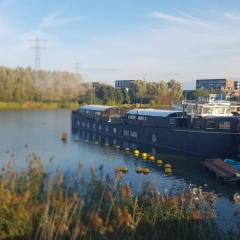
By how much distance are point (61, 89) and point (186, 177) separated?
9724cm

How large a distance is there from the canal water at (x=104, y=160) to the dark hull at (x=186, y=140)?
109 cm

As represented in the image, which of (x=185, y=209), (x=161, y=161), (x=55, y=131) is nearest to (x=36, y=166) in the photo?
(x=185, y=209)

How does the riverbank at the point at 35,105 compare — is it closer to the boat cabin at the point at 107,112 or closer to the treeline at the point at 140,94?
the treeline at the point at 140,94

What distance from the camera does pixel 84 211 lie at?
12055 millimetres

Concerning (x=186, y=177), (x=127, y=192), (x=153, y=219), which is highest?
(x=127, y=192)

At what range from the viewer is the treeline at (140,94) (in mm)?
112312

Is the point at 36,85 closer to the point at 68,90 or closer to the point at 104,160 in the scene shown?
the point at 68,90

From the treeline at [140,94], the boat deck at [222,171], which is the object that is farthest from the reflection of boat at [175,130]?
the treeline at [140,94]

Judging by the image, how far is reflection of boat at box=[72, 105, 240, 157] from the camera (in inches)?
1494

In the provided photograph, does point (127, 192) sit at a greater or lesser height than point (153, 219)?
greater

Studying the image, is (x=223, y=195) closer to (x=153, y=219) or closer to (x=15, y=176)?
(x=153, y=219)

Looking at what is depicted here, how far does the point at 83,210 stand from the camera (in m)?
12.1

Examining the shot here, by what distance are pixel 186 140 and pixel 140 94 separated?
80.8m

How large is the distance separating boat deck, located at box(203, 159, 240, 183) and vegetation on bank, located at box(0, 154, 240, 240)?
15269mm
